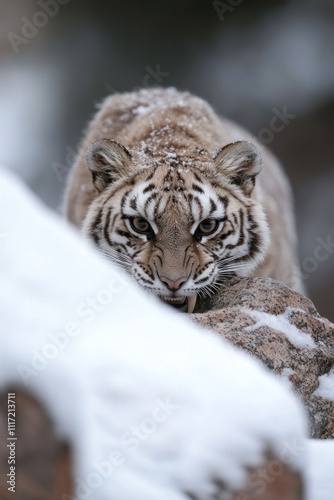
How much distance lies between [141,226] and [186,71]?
386 inches

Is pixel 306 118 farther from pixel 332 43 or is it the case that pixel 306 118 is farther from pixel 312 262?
pixel 312 262

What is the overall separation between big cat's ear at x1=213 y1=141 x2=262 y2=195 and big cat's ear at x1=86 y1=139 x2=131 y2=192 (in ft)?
1.91

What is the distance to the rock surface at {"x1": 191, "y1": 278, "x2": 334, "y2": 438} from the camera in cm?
411

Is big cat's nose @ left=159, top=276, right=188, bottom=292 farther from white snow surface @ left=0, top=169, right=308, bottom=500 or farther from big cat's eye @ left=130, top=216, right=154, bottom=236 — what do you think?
white snow surface @ left=0, top=169, right=308, bottom=500

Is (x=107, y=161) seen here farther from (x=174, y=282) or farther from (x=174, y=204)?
(x=174, y=282)

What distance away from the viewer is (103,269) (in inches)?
120

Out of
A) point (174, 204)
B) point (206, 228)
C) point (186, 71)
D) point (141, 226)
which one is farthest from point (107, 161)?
point (186, 71)

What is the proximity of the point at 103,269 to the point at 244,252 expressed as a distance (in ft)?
8.05

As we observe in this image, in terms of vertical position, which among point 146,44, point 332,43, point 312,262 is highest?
point 332,43

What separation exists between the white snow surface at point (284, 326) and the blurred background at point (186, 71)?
9.29 meters

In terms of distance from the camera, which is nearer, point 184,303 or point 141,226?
Answer: point 184,303

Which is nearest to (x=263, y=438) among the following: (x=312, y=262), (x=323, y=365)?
(x=323, y=365)

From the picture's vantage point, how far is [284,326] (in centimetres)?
437

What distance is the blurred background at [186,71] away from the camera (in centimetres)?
1390
